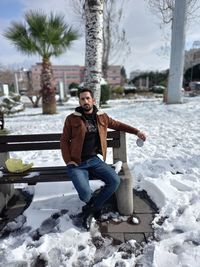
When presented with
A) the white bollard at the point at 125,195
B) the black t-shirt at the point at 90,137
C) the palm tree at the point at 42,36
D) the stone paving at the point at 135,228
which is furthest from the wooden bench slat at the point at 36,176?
the palm tree at the point at 42,36

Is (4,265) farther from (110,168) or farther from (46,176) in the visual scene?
(110,168)

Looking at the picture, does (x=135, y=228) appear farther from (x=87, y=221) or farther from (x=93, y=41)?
(x=93, y=41)

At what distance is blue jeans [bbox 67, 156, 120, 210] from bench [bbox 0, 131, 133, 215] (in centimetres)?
17

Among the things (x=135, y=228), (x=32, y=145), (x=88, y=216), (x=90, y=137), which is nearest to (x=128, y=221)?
(x=135, y=228)

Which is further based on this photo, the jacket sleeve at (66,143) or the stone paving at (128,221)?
the jacket sleeve at (66,143)

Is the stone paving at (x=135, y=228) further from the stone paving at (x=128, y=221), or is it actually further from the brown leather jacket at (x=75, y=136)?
the brown leather jacket at (x=75, y=136)

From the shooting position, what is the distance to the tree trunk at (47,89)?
12719 mm

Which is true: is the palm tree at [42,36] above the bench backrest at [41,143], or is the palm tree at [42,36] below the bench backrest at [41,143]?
above

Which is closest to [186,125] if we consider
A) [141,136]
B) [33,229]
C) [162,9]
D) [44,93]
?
[141,136]

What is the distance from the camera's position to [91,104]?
9.71ft

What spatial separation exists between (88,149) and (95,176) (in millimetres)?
308

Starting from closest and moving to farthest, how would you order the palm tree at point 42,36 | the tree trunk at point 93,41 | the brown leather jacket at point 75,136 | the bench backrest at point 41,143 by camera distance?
the brown leather jacket at point 75,136 → the bench backrest at point 41,143 → the tree trunk at point 93,41 → the palm tree at point 42,36

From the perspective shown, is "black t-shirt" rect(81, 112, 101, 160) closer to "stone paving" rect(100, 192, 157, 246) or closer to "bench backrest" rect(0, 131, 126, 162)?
"bench backrest" rect(0, 131, 126, 162)

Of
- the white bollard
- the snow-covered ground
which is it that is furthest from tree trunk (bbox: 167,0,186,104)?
the white bollard
